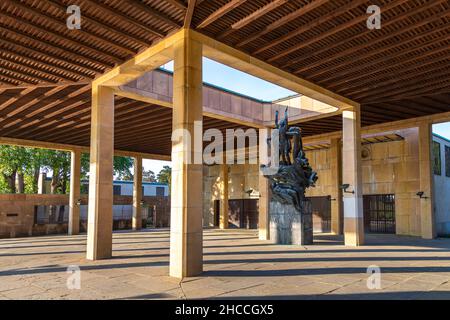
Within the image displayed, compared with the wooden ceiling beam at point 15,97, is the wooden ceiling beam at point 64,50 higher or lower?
higher

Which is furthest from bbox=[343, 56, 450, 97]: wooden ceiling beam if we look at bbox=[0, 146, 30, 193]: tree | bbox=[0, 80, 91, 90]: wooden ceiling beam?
bbox=[0, 146, 30, 193]: tree

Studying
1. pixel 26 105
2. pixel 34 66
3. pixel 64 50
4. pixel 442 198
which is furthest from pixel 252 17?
pixel 442 198

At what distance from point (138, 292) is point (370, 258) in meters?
8.15

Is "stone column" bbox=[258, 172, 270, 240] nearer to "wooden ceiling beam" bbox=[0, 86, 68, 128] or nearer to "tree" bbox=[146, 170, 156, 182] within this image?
"wooden ceiling beam" bbox=[0, 86, 68, 128]

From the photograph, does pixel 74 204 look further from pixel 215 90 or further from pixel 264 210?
pixel 215 90

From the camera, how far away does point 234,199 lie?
3525 centimetres

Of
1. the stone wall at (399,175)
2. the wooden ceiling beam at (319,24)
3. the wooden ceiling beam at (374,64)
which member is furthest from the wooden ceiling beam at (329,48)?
the stone wall at (399,175)

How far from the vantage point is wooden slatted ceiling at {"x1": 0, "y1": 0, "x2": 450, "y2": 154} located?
943 centimetres

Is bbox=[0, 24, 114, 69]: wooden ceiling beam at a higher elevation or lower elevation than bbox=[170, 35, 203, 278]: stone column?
higher

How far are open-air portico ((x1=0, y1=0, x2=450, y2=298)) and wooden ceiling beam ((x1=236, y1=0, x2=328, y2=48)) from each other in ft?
0.11

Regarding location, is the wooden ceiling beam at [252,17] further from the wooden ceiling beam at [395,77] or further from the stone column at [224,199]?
the stone column at [224,199]

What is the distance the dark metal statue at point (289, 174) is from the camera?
17359 millimetres

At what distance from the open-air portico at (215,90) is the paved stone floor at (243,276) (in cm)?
10

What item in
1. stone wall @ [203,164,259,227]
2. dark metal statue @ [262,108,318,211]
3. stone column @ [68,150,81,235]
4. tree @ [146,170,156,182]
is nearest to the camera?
dark metal statue @ [262,108,318,211]
